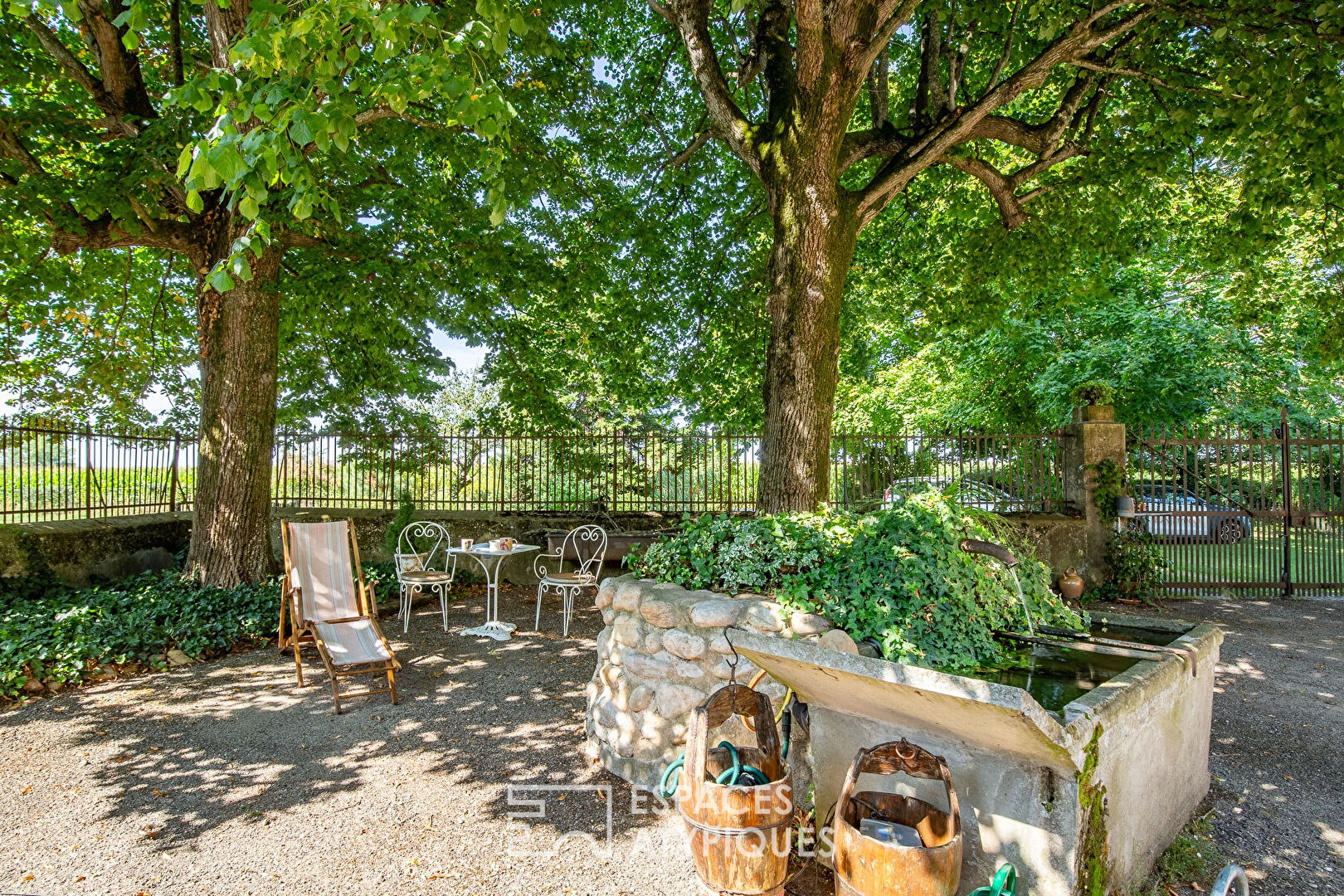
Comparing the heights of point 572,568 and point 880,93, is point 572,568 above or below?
below

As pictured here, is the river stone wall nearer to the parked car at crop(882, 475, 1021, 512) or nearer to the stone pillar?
the parked car at crop(882, 475, 1021, 512)

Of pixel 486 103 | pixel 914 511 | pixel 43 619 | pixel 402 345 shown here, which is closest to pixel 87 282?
pixel 402 345

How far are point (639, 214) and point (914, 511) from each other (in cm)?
657

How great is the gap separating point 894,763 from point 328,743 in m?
3.44

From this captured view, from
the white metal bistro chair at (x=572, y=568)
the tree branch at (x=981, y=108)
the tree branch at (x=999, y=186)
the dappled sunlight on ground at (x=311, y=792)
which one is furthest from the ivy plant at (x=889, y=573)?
the tree branch at (x=999, y=186)

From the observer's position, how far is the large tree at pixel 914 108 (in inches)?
223

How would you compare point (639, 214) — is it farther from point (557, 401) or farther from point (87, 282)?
point (87, 282)

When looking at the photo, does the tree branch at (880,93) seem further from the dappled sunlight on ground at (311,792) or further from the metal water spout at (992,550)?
the dappled sunlight on ground at (311,792)

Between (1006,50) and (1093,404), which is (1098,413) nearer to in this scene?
(1093,404)

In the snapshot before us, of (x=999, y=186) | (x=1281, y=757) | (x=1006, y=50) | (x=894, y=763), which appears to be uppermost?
(x=1006, y=50)

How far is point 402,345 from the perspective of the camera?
9789 millimetres

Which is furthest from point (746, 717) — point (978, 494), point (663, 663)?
point (978, 494)

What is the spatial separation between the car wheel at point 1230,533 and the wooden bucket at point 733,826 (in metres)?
9.27

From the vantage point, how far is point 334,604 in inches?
239
